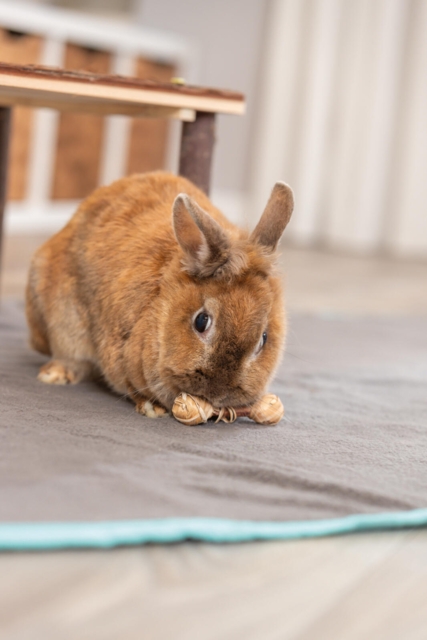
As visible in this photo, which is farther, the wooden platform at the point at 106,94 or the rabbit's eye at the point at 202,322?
the wooden platform at the point at 106,94

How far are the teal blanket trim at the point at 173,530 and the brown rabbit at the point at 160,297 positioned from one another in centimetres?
43

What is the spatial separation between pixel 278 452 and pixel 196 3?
5.66 meters

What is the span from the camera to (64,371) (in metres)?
2.32

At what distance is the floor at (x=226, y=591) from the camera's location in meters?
1.18

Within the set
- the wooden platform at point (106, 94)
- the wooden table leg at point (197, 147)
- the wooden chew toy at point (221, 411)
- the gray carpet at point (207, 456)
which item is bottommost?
the gray carpet at point (207, 456)

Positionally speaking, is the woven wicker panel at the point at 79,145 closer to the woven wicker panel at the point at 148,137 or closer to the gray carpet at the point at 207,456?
the woven wicker panel at the point at 148,137

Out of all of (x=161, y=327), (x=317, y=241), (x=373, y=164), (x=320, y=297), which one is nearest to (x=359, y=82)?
(x=373, y=164)

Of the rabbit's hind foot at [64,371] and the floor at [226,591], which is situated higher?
the rabbit's hind foot at [64,371]

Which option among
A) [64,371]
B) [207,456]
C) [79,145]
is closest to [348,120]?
[79,145]

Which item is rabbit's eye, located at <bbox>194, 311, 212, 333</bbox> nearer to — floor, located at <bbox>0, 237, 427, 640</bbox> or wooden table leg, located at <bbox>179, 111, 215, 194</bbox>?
floor, located at <bbox>0, 237, 427, 640</bbox>

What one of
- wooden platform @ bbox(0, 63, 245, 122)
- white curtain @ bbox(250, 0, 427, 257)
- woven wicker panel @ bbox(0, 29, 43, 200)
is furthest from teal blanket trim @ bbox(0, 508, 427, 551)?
white curtain @ bbox(250, 0, 427, 257)

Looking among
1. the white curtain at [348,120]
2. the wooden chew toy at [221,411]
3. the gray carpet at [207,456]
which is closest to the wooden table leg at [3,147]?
the gray carpet at [207,456]

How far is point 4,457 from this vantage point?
5.45 ft

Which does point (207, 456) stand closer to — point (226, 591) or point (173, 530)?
point (173, 530)
